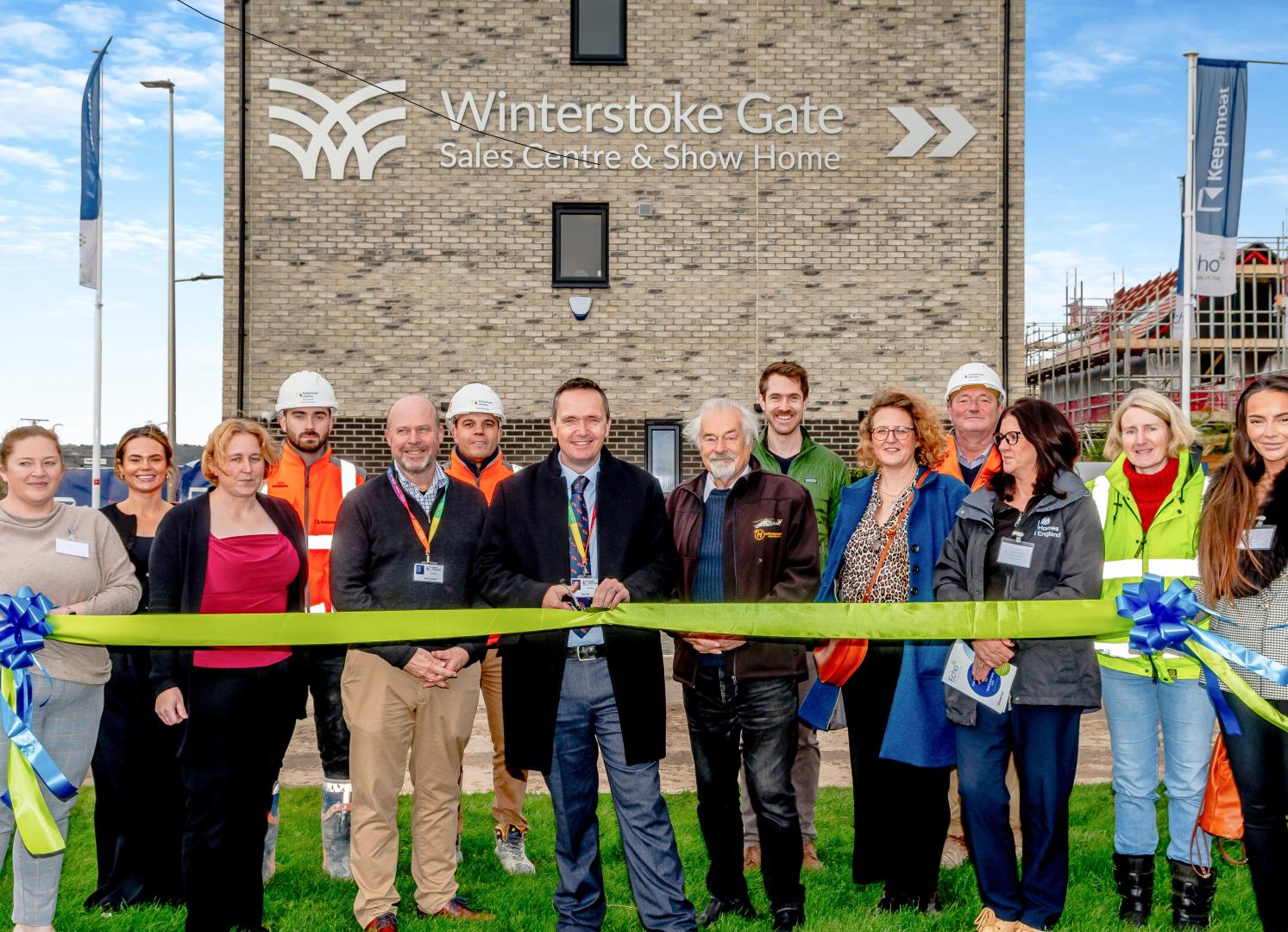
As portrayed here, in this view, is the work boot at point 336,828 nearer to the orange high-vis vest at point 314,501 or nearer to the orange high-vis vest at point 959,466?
the orange high-vis vest at point 314,501

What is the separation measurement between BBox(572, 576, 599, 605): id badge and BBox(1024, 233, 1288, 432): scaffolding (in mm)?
21066

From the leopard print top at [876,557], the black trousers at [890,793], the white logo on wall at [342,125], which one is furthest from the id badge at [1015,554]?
the white logo on wall at [342,125]

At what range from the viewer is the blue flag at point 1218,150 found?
17.0 meters

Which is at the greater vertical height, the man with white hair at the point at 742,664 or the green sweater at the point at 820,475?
the green sweater at the point at 820,475

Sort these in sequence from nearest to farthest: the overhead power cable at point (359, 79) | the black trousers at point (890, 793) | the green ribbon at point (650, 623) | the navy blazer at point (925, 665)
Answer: the green ribbon at point (650, 623), the navy blazer at point (925, 665), the black trousers at point (890, 793), the overhead power cable at point (359, 79)

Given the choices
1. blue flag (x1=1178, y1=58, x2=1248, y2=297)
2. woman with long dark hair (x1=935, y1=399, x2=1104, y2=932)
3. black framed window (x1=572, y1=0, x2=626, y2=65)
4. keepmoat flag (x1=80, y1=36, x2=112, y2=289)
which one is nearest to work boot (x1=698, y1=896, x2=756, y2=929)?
woman with long dark hair (x1=935, y1=399, x2=1104, y2=932)

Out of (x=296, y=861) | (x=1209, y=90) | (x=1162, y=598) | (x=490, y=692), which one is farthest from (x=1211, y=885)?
(x=1209, y=90)

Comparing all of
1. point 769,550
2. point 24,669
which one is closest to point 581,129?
point 769,550

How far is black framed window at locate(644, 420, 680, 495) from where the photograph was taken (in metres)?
15.1

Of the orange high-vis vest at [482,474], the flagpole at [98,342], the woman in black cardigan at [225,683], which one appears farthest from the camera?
the flagpole at [98,342]

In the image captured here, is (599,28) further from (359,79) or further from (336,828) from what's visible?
(336,828)

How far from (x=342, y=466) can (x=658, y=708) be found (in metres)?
2.35

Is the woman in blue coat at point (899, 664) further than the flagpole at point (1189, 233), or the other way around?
the flagpole at point (1189, 233)

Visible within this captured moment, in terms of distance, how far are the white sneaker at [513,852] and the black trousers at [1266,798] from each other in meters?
3.08
